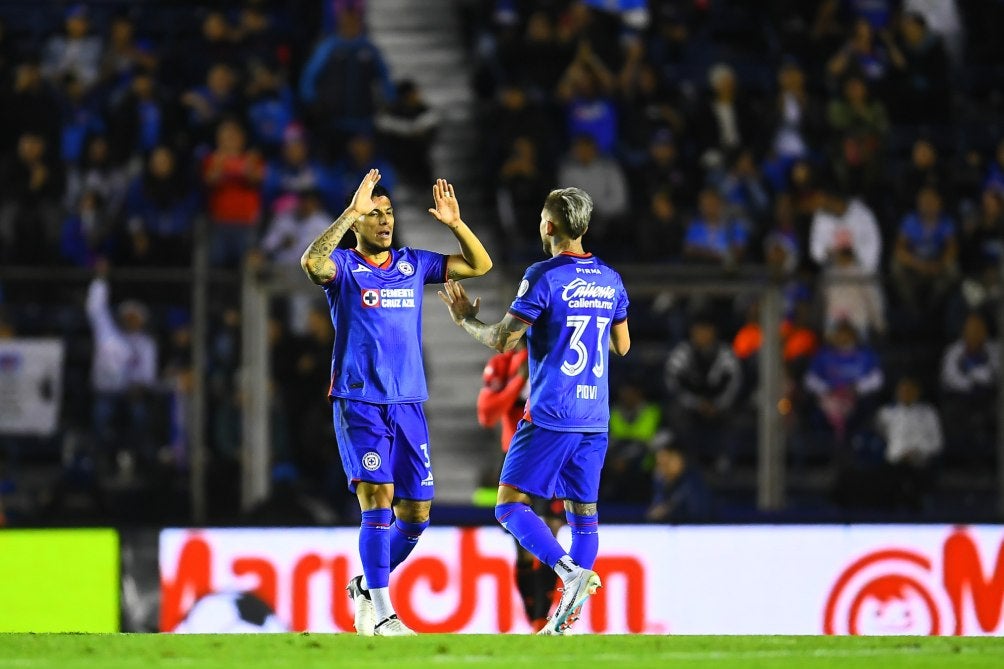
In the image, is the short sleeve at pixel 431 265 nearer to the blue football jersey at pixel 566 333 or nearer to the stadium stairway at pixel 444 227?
the blue football jersey at pixel 566 333

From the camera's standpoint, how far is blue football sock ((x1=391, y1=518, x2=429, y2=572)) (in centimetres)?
830

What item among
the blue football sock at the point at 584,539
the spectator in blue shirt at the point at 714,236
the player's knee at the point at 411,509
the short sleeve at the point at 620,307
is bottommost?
the blue football sock at the point at 584,539

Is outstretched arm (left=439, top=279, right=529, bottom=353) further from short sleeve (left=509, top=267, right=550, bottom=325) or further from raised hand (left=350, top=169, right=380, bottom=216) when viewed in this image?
raised hand (left=350, top=169, right=380, bottom=216)

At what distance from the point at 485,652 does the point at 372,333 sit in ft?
5.03

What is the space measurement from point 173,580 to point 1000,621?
4977 millimetres

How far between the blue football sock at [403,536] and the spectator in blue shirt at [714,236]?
585cm

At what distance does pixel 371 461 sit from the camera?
26.1ft

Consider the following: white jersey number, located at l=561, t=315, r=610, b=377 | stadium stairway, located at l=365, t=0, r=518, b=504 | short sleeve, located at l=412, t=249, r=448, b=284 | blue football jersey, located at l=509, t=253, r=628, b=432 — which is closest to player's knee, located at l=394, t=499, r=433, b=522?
blue football jersey, located at l=509, t=253, r=628, b=432

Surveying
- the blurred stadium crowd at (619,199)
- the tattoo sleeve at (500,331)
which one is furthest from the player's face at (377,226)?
the blurred stadium crowd at (619,199)

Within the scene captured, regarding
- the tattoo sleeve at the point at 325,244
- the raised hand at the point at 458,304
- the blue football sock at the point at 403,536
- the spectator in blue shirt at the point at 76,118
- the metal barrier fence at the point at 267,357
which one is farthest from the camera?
the spectator in blue shirt at the point at 76,118

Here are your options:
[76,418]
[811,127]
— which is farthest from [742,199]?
[76,418]

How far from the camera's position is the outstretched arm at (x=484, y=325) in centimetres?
799

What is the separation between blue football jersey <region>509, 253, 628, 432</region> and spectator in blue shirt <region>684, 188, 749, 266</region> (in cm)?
567

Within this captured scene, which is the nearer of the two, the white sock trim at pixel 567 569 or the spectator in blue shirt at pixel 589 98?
the white sock trim at pixel 567 569
